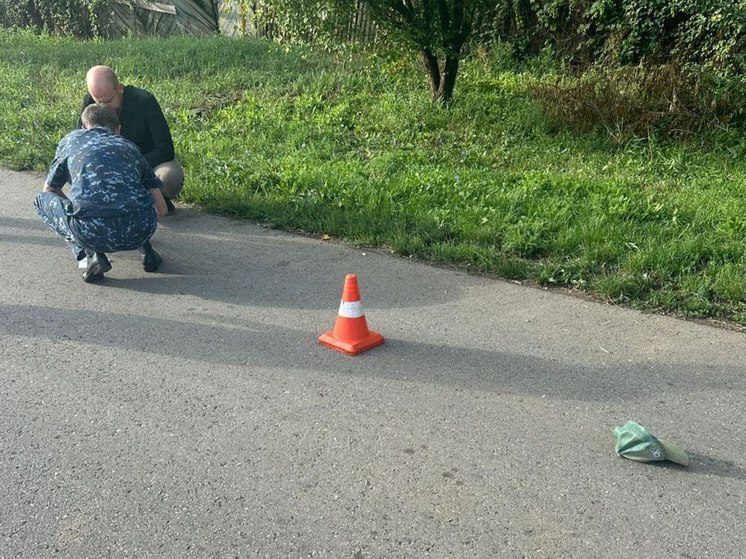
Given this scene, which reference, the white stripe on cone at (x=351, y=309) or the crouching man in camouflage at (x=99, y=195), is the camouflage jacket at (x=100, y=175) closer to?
the crouching man in camouflage at (x=99, y=195)

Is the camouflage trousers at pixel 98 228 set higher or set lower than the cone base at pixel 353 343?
higher

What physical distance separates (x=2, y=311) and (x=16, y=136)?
17.8ft

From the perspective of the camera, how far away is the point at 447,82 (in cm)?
1054

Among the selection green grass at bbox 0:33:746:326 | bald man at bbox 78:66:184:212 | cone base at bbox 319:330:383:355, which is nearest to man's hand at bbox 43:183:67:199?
bald man at bbox 78:66:184:212

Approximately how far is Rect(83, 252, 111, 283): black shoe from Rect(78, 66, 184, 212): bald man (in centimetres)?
142

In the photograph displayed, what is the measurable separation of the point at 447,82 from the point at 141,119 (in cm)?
450

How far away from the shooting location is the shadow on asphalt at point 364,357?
4.54 metres

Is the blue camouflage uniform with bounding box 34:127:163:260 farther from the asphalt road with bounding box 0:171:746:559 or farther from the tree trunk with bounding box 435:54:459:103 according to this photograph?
the tree trunk with bounding box 435:54:459:103

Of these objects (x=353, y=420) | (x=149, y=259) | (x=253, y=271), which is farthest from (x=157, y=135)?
(x=353, y=420)

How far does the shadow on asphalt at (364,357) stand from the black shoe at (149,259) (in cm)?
79

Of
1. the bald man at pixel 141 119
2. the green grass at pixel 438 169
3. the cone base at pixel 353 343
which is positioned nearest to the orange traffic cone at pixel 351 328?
the cone base at pixel 353 343

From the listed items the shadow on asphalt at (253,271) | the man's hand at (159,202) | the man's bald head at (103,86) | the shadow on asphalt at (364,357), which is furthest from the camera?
the man's hand at (159,202)

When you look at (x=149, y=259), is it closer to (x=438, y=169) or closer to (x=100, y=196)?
(x=100, y=196)

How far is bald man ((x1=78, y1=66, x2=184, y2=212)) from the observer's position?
23.1ft
